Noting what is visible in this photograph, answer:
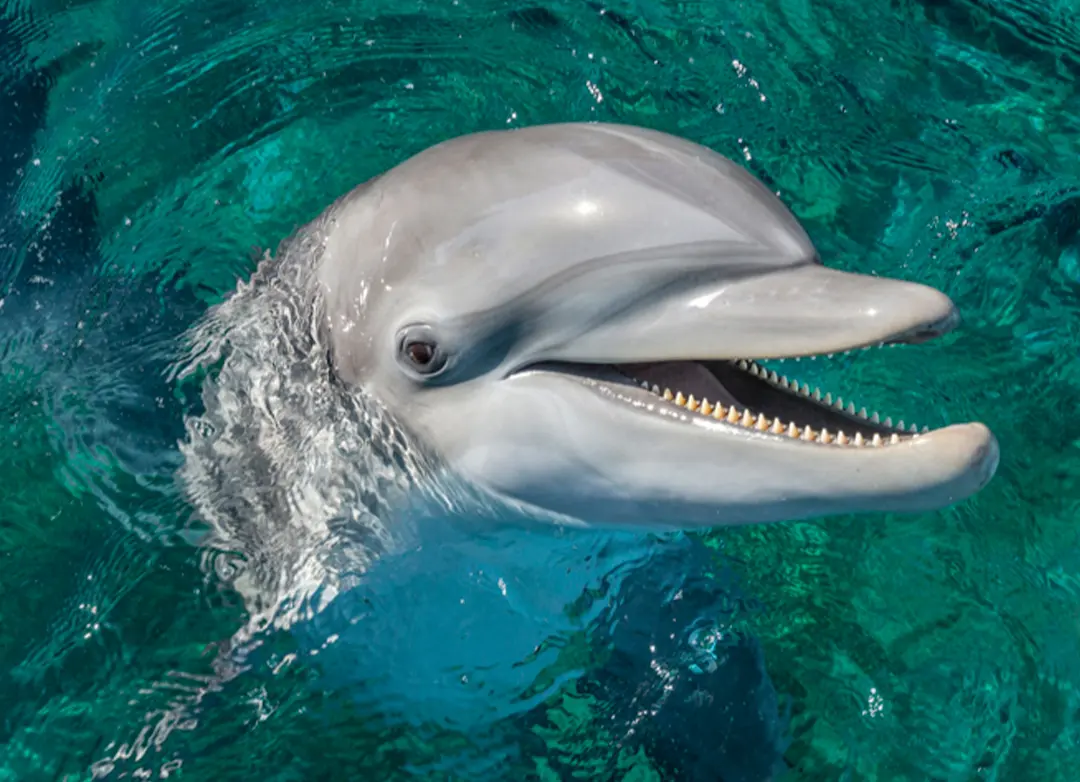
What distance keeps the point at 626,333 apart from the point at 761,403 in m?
0.54

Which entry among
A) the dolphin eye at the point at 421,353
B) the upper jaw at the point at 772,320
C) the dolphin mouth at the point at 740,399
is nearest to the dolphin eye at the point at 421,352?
the dolphin eye at the point at 421,353

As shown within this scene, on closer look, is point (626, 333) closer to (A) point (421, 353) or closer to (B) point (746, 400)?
(B) point (746, 400)

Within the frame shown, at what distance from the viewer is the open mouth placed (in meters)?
4.02

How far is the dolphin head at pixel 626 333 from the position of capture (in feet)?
12.8

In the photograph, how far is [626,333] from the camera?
165 inches

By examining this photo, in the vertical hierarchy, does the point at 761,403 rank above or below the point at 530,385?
below

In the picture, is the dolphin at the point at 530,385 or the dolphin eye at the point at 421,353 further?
the dolphin eye at the point at 421,353

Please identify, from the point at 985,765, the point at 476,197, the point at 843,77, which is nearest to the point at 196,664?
the point at 476,197

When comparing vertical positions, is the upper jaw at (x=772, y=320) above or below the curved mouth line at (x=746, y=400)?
above

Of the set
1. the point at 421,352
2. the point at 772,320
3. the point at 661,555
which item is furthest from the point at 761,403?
the point at 661,555

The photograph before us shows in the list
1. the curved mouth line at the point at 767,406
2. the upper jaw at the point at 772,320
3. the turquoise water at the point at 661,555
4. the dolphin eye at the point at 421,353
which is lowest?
the turquoise water at the point at 661,555

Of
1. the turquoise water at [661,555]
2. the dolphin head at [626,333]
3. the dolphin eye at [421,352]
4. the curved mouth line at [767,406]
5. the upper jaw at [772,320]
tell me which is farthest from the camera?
the turquoise water at [661,555]

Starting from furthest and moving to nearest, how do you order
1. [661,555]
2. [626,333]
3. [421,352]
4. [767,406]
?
[661,555] < [421,352] < [767,406] < [626,333]

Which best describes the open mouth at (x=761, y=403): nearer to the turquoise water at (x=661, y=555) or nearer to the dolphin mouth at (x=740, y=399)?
the dolphin mouth at (x=740, y=399)
